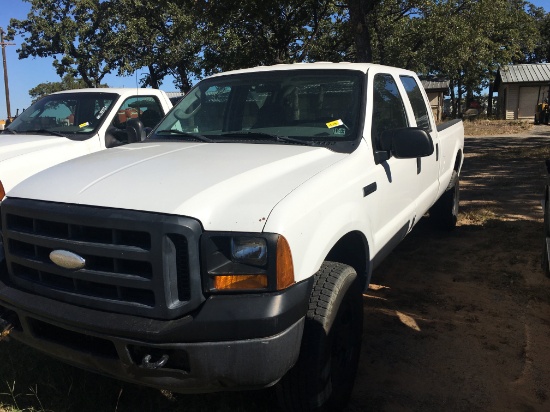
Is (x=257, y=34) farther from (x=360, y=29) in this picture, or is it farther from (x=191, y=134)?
(x=191, y=134)

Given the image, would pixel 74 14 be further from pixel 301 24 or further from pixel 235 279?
pixel 235 279

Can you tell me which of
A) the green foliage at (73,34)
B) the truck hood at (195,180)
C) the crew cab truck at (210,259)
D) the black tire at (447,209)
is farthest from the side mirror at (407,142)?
the green foliage at (73,34)

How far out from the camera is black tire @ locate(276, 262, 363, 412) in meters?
2.39

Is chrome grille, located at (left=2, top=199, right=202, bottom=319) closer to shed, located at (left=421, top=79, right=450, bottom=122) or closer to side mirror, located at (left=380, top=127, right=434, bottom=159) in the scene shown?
side mirror, located at (left=380, top=127, right=434, bottom=159)

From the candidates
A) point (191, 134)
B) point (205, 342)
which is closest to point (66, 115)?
point (191, 134)

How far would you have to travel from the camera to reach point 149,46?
93.8 ft

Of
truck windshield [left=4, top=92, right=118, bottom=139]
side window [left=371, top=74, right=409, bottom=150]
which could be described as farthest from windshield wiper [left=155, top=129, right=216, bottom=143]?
truck windshield [left=4, top=92, right=118, bottom=139]

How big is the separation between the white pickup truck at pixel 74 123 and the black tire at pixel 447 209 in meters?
3.83

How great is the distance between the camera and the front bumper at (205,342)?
2053 mm

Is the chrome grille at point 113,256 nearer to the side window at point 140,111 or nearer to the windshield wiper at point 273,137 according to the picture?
the windshield wiper at point 273,137

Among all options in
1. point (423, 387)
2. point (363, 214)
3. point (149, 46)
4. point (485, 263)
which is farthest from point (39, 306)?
point (149, 46)

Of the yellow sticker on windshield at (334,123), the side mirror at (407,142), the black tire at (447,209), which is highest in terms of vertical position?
the yellow sticker on windshield at (334,123)

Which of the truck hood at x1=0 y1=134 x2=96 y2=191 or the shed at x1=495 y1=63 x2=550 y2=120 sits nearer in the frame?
the truck hood at x1=0 y1=134 x2=96 y2=191

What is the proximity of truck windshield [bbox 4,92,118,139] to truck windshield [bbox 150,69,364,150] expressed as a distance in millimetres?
2491
